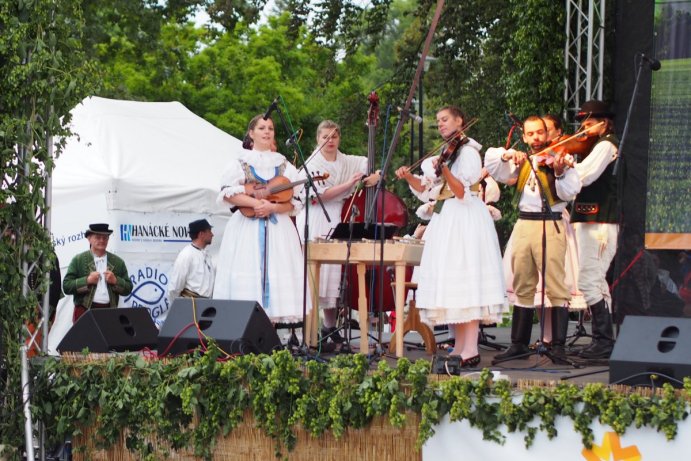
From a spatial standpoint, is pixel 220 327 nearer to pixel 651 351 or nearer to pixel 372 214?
pixel 372 214

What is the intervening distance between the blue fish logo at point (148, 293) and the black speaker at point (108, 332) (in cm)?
385

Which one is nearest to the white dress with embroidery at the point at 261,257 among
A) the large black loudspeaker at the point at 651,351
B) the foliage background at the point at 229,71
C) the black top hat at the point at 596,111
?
the foliage background at the point at 229,71

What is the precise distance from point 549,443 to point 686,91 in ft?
17.5

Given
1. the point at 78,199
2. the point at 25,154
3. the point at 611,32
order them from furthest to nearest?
the point at 611,32 < the point at 78,199 < the point at 25,154

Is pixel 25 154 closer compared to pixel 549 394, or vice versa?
pixel 549 394

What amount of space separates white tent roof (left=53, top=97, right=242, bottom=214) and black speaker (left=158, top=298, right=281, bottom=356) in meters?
4.18

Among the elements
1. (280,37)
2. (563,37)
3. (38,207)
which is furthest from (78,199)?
(280,37)

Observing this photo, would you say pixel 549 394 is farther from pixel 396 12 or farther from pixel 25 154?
pixel 396 12

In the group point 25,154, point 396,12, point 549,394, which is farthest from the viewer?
point 396,12

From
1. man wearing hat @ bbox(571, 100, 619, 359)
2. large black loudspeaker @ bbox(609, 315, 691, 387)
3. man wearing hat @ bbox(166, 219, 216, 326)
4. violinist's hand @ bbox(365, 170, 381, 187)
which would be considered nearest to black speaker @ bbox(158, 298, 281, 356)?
large black loudspeaker @ bbox(609, 315, 691, 387)

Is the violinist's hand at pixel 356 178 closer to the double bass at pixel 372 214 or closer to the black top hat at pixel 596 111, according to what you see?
Result: the double bass at pixel 372 214

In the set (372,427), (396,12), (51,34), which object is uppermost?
(396,12)

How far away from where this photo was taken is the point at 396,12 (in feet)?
192

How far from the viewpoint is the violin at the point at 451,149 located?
6.77 meters
